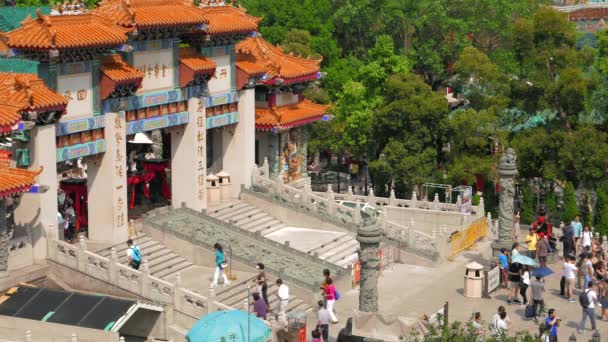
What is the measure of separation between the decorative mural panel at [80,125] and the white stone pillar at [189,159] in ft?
20.0

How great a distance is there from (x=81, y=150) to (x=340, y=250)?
11207mm

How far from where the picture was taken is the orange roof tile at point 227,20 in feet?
162

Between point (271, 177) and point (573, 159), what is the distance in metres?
13.6

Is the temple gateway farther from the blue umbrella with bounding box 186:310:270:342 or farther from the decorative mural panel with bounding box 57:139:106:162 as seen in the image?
the blue umbrella with bounding box 186:310:270:342

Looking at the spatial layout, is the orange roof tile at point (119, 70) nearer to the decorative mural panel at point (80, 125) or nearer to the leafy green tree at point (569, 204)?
the decorative mural panel at point (80, 125)

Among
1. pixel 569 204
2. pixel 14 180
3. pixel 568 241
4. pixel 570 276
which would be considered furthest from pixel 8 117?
pixel 569 204

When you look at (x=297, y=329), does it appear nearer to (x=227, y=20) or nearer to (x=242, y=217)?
(x=242, y=217)

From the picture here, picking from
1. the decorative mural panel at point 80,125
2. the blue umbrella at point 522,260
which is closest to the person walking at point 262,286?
the decorative mural panel at point 80,125

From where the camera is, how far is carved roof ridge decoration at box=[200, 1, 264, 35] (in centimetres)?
4950

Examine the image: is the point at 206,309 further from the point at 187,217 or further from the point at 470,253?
the point at 470,253

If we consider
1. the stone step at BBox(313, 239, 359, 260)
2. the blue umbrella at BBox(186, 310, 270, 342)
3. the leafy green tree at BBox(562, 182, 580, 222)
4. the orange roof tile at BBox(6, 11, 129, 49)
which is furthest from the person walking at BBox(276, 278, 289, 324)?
the leafy green tree at BBox(562, 182, 580, 222)

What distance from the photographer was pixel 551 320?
34.4 metres

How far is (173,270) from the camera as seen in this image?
142 feet

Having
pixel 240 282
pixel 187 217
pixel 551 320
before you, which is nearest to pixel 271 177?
pixel 187 217
